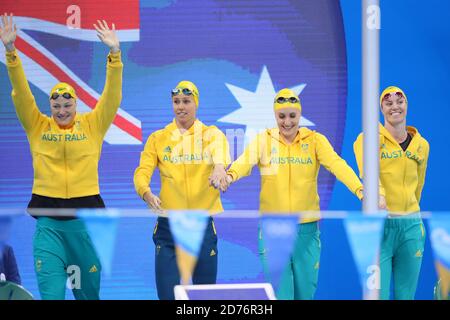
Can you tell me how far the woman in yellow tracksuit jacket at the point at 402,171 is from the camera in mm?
6695

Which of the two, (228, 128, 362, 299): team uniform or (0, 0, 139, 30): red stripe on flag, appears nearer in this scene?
(228, 128, 362, 299): team uniform

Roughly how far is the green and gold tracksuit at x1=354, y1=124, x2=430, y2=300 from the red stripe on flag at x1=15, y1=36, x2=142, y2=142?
5.20 ft

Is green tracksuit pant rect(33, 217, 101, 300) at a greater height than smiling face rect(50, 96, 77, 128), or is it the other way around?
smiling face rect(50, 96, 77, 128)

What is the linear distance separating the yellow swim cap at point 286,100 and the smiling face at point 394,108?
2.10 ft

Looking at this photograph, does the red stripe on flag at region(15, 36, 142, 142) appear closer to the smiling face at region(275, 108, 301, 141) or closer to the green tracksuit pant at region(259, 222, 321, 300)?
the smiling face at region(275, 108, 301, 141)

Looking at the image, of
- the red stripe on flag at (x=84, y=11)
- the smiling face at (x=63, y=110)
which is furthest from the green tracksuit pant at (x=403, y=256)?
the red stripe on flag at (x=84, y=11)

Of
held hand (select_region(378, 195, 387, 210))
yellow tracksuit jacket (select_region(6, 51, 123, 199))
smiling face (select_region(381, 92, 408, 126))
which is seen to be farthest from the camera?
smiling face (select_region(381, 92, 408, 126))

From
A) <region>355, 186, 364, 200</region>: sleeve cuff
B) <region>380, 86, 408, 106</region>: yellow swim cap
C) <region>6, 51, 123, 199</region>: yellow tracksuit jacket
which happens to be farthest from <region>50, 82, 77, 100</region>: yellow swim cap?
<region>380, 86, 408, 106</region>: yellow swim cap

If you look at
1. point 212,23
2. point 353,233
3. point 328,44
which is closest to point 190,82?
point 212,23

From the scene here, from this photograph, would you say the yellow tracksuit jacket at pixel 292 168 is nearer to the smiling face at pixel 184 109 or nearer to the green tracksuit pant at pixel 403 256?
the smiling face at pixel 184 109

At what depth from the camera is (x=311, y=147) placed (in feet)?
22.4

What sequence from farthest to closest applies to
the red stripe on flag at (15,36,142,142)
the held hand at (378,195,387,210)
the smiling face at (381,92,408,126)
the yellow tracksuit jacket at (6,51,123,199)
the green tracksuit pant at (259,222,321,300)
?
the red stripe on flag at (15,36,142,142)
the smiling face at (381,92,408,126)
the yellow tracksuit jacket at (6,51,123,199)
the held hand at (378,195,387,210)
the green tracksuit pant at (259,222,321,300)

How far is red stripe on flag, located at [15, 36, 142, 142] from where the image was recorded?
7359 mm

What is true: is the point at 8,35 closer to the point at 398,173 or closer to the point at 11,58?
the point at 11,58
